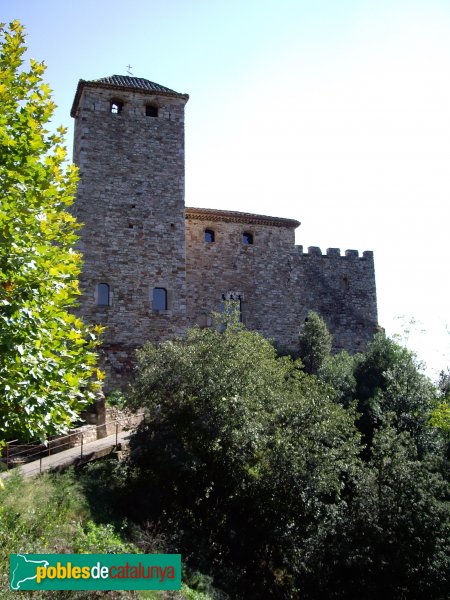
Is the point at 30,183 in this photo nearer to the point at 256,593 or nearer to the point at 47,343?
the point at 47,343

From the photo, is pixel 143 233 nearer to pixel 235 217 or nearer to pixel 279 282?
pixel 235 217

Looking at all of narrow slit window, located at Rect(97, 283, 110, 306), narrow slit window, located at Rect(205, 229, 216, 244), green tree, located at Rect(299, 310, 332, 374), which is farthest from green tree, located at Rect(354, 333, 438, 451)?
narrow slit window, located at Rect(97, 283, 110, 306)

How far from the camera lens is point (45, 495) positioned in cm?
1208

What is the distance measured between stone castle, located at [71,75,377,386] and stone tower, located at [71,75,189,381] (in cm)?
4

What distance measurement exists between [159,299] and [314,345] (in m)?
7.46

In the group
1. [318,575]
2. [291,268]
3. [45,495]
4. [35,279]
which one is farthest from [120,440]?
[291,268]

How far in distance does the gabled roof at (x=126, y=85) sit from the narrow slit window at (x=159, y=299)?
340 inches

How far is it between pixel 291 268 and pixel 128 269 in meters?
10.4

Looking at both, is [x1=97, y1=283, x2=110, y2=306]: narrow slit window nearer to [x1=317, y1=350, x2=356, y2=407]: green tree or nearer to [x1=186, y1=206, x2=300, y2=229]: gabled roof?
[x1=186, y1=206, x2=300, y2=229]: gabled roof

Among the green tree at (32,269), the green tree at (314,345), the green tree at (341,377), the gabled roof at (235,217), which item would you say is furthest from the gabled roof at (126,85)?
the green tree at (32,269)

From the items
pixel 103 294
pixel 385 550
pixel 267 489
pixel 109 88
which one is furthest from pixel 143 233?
pixel 385 550

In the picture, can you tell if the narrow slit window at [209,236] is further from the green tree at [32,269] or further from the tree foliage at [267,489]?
the green tree at [32,269]

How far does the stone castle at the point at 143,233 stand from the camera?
884 inches

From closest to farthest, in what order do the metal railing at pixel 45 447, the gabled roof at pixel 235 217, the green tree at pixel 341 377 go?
the metal railing at pixel 45 447, the green tree at pixel 341 377, the gabled roof at pixel 235 217
